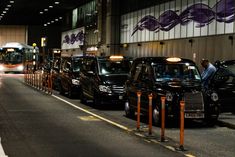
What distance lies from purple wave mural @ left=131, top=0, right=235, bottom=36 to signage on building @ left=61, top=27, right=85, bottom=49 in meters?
22.8

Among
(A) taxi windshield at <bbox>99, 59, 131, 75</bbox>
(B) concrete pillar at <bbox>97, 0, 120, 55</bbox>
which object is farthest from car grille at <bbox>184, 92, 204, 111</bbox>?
(B) concrete pillar at <bbox>97, 0, 120, 55</bbox>

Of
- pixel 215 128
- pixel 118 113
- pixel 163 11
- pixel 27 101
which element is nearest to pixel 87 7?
pixel 163 11

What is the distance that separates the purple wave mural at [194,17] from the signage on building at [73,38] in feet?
74.7

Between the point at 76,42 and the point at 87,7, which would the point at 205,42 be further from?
the point at 76,42

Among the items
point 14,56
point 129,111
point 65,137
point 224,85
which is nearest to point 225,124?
point 224,85

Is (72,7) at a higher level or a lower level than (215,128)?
higher

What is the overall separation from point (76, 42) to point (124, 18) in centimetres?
2089

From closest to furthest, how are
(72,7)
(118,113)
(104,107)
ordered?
(118,113) < (104,107) < (72,7)

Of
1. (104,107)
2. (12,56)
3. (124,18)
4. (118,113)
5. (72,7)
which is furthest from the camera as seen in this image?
(72,7)

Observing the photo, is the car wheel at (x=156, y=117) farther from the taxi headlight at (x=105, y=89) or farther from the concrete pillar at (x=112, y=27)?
the concrete pillar at (x=112, y=27)

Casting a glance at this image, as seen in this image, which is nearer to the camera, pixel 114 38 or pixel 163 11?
pixel 163 11

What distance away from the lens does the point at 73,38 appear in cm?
7112

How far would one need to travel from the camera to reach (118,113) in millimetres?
17906

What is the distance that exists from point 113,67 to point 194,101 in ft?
21.3
